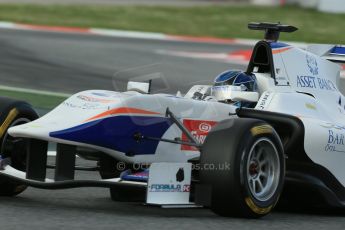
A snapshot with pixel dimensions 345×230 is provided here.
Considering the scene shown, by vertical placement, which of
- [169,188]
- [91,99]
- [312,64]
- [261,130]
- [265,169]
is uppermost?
[312,64]

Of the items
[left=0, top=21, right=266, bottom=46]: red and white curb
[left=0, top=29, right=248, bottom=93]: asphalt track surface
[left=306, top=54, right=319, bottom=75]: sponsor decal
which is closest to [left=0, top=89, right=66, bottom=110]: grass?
[left=0, top=29, right=248, bottom=93]: asphalt track surface

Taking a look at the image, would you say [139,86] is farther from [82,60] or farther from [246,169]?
[82,60]

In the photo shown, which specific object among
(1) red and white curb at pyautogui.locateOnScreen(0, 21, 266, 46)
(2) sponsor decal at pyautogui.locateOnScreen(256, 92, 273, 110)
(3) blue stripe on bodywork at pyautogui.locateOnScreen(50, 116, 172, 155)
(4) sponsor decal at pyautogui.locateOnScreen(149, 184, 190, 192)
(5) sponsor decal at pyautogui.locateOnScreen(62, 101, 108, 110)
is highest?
(1) red and white curb at pyautogui.locateOnScreen(0, 21, 266, 46)

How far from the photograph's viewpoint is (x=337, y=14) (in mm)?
25516

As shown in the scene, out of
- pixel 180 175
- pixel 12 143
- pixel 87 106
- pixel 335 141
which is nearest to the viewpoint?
pixel 180 175

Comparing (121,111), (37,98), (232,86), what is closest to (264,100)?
(232,86)

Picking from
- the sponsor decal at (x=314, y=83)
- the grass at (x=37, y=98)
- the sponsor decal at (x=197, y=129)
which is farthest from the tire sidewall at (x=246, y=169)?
the grass at (x=37, y=98)

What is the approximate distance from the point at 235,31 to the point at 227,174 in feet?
55.9

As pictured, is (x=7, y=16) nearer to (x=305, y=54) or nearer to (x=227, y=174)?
(x=305, y=54)

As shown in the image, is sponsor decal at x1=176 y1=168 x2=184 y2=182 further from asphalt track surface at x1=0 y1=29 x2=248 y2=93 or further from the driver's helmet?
asphalt track surface at x1=0 y1=29 x2=248 y2=93

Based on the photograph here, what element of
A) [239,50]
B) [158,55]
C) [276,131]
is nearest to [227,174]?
[276,131]

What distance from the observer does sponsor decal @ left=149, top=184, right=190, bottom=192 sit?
636cm

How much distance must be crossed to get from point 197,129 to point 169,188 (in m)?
0.74

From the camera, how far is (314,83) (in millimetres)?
7875
